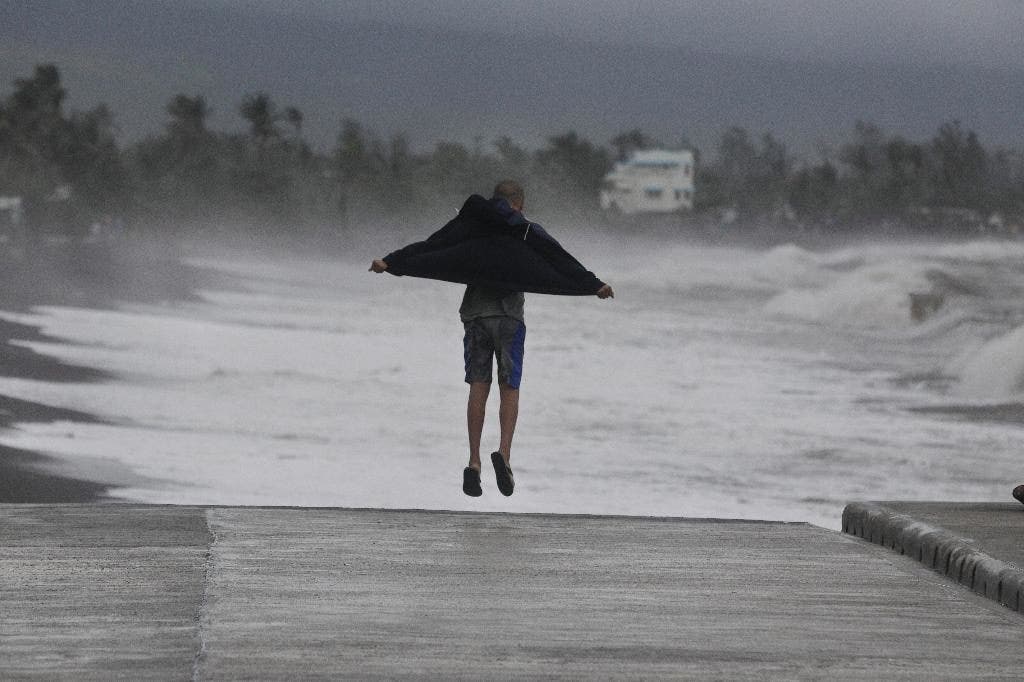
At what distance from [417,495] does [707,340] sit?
3752cm

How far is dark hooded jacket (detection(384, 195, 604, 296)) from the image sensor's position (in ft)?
31.3

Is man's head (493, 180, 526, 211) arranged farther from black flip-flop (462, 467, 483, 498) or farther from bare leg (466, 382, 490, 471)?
black flip-flop (462, 467, 483, 498)

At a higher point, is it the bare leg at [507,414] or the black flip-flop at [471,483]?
the bare leg at [507,414]

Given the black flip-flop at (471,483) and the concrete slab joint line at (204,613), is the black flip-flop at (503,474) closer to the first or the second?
the black flip-flop at (471,483)

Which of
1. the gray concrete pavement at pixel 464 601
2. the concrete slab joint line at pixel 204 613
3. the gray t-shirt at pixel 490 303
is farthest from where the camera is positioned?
the gray t-shirt at pixel 490 303

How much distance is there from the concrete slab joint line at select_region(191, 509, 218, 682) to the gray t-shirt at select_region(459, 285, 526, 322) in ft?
6.73

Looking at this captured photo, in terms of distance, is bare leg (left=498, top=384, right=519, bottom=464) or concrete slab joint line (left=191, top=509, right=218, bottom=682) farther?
bare leg (left=498, top=384, right=519, bottom=464)

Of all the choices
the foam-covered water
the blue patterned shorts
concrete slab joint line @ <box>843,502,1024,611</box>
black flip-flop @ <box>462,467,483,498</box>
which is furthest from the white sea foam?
concrete slab joint line @ <box>843,502,1024,611</box>

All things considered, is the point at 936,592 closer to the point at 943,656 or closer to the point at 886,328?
the point at 943,656

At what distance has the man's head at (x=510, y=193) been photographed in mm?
9773

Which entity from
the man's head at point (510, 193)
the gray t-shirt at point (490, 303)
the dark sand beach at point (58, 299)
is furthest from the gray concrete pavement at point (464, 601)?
the dark sand beach at point (58, 299)

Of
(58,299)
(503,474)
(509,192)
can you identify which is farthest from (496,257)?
(58,299)

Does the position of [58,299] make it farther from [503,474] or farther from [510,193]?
[503,474]

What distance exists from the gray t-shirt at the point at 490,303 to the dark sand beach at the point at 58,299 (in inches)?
293
